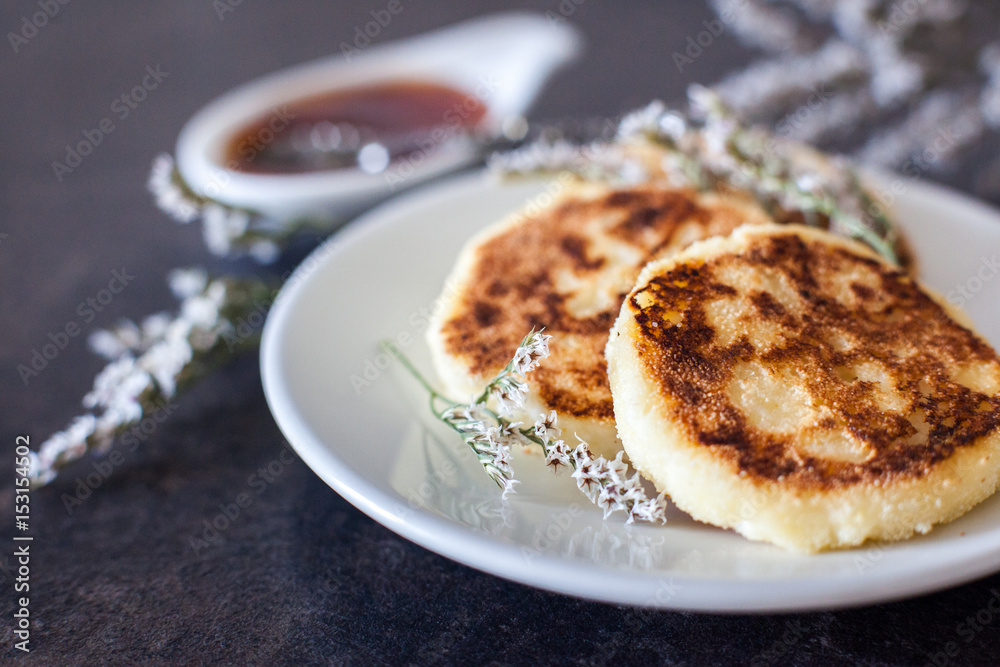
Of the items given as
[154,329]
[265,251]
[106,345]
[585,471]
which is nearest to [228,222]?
[265,251]

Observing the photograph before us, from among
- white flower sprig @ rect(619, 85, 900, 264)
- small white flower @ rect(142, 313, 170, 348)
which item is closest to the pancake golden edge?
white flower sprig @ rect(619, 85, 900, 264)

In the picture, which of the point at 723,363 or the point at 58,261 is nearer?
the point at 723,363

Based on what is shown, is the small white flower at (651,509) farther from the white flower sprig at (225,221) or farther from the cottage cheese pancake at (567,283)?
the white flower sprig at (225,221)

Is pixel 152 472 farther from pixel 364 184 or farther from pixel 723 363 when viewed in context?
pixel 723 363

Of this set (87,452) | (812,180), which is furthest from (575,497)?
(87,452)

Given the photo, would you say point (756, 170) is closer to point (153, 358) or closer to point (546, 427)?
point (546, 427)

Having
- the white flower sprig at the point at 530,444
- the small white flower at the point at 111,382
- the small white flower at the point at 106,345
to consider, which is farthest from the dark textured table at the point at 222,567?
the white flower sprig at the point at 530,444
